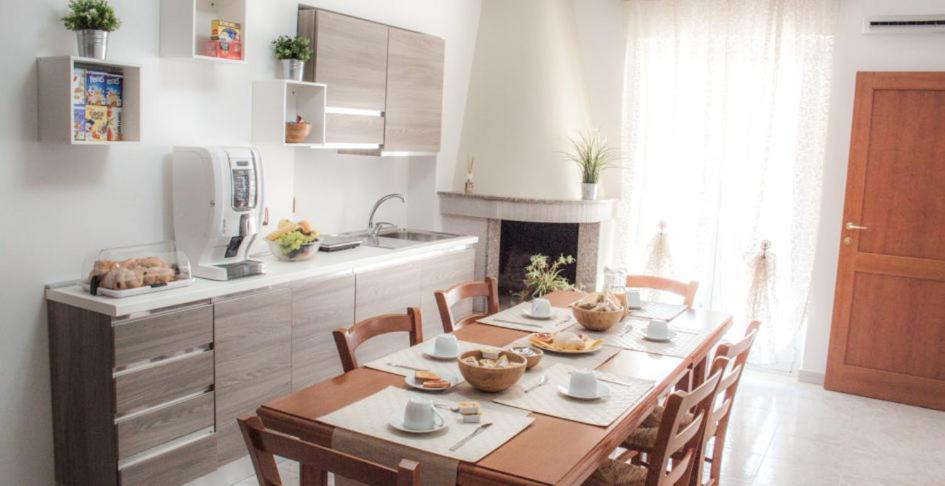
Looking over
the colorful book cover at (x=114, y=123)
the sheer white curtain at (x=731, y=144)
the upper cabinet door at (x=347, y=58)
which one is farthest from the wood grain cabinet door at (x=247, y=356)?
the sheer white curtain at (x=731, y=144)

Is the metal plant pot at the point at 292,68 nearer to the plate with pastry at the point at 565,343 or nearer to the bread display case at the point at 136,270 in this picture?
the bread display case at the point at 136,270

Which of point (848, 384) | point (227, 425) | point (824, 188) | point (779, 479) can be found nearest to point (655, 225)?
point (824, 188)

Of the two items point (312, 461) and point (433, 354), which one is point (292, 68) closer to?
point (433, 354)

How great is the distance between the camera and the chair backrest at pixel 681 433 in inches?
81.9

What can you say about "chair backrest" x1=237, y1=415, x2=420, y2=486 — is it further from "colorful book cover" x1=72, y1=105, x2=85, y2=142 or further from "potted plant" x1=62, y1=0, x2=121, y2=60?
"potted plant" x1=62, y1=0, x2=121, y2=60

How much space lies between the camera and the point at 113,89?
10.0ft

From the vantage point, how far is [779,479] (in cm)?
366

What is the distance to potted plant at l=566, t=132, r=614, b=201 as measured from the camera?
214 inches

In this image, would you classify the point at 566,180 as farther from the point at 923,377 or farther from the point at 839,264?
the point at 923,377

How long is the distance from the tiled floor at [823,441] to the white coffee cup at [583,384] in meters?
1.67

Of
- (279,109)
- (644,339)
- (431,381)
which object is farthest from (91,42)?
(644,339)

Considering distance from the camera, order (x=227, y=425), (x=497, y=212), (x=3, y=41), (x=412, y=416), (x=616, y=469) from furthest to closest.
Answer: (x=497, y=212)
(x=227, y=425)
(x=3, y=41)
(x=616, y=469)
(x=412, y=416)

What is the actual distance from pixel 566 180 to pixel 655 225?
721mm

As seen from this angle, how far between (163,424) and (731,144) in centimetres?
397
